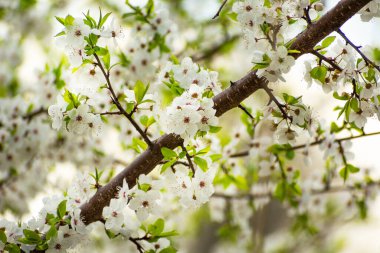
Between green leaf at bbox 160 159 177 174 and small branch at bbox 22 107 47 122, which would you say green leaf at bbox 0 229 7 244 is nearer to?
green leaf at bbox 160 159 177 174

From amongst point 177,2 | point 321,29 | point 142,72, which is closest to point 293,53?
point 321,29

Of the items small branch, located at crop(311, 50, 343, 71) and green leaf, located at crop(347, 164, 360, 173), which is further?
green leaf, located at crop(347, 164, 360, 173)

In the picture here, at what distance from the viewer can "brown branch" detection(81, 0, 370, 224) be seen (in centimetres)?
150

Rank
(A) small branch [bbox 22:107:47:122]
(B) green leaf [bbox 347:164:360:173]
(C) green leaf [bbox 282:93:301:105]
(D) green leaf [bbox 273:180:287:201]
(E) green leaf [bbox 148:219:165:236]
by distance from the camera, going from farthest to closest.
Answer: (A) small branch [bbox 22:107:47:122], (D) green leaf [bbox 273:180:287:201], (B) green leaf [bbox 347:164:360:173], (E) green leaf [bbox 148:219:165:236], (C) green leaf [bbox 282:93:301:105]

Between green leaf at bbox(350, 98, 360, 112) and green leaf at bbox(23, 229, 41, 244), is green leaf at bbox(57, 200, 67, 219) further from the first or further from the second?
green leaf at bbox(350, 98, 360, 112)

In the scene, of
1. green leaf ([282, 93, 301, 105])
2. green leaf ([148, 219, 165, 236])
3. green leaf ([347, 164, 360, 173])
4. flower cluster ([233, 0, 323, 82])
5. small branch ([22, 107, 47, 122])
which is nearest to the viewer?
flower cluster ([233, 0, 323, 82])

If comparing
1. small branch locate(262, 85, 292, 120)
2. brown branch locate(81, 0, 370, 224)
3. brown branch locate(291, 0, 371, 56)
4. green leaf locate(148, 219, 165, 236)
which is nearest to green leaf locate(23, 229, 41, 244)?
brown branch locate(81, 0, 370, 224)

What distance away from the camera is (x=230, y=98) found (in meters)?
1.60

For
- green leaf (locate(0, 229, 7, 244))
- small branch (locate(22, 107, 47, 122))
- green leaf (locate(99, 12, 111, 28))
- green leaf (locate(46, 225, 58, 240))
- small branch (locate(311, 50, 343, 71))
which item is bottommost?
green leaf (locate(46, 225, 58, 240))

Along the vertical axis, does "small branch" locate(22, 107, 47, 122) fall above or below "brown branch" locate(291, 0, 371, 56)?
above

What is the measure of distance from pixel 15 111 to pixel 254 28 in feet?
5.95

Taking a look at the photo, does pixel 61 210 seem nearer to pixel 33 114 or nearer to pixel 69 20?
pixel 69 20

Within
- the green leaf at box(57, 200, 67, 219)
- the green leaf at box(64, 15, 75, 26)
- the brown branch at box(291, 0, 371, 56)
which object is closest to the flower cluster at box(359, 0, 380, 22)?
the brown branch at box(291, 0, 371, 56)

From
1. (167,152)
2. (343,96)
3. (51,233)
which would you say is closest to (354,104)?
(343,96)
